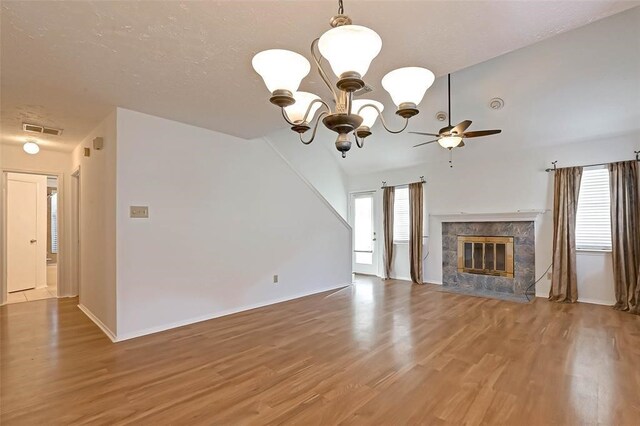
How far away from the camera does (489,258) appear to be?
590 cm

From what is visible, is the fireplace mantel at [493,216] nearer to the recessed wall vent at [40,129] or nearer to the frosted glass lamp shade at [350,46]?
the frosted glass lamp shade at [350,46]

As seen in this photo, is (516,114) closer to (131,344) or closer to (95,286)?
(131,344)

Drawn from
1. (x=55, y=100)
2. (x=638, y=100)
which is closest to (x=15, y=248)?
(x=55, y=100)

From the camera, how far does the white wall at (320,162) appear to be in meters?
6.54

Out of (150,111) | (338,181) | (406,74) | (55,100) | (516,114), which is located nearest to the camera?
(406,74)

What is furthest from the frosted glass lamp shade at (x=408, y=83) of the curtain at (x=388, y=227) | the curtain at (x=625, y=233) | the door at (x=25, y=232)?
the door at (x=25, y=232)

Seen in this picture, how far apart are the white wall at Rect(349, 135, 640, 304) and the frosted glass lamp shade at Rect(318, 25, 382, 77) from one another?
17.5 ft

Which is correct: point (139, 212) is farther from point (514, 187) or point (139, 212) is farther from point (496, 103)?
point (514, 187)

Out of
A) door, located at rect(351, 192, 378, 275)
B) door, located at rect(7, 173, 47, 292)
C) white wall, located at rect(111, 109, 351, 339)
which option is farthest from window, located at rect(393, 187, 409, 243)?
door, located at rect(7, 173, 47, 292)

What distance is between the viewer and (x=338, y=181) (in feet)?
26.2

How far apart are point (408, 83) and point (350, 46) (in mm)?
550

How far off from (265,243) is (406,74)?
145 inches

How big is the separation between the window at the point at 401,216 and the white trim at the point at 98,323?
222 inches

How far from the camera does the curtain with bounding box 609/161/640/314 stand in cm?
447
